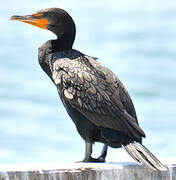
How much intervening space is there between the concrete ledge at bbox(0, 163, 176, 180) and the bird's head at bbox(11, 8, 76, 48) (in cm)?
150

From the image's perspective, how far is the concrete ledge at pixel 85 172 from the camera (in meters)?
4.80

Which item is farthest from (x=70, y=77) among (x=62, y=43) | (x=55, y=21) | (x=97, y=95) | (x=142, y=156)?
(x=142, y=156)

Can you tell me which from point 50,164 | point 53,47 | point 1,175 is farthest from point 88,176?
point 53,47

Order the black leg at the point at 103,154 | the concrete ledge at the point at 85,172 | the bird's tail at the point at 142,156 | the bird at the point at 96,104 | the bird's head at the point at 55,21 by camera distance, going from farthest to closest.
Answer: the bird's head at the point at 55,21 → the black leg at the point at 103,154 → the bird at the point at 96,104 → the bird's tail at the point at 142,156 → the concrete ledge at the point at 85,172

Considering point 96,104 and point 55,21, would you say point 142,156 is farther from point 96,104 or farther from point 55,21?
point 55,21

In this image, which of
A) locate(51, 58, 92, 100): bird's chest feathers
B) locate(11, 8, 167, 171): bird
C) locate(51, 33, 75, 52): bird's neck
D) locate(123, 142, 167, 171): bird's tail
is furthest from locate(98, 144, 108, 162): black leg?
locate(51, 33, 75, 52): bird's neck

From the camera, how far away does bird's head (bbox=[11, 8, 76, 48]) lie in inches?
240

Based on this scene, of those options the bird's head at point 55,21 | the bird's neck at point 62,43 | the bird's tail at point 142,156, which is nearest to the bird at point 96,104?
the bird's tail at point 142,156

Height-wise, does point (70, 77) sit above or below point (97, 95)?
above

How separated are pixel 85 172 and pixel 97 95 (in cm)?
84

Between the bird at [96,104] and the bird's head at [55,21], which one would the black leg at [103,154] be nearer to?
the bird at [96,104]

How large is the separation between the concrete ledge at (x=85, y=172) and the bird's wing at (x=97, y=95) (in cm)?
47

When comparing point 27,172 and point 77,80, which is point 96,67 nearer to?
point 77,80

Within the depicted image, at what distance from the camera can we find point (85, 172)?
5004 mm
